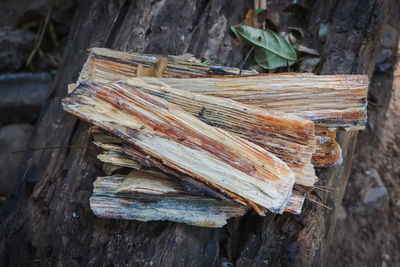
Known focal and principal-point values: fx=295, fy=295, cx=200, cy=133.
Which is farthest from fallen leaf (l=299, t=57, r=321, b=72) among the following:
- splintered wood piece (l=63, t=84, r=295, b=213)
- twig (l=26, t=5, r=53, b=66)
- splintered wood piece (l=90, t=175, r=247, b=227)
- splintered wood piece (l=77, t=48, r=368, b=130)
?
twig (l=26, t=5, r=53, b=66)

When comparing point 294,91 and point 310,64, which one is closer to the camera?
point 294,91

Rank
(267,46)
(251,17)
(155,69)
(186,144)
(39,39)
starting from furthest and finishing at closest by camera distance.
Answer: (39,39) → (251,17) → (267,46) → (155,69) → (186,144)

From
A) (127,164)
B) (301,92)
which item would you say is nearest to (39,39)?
(127,164)

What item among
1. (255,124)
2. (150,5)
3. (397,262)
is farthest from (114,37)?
(397,262)

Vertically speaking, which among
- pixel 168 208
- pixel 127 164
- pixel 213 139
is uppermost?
pixel 213 139

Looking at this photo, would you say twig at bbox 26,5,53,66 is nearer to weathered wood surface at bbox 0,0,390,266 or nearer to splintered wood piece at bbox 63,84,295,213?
weathered wood surface at bbox 0,0,390,266

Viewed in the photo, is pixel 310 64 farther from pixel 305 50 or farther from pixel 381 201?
pixel 381 201

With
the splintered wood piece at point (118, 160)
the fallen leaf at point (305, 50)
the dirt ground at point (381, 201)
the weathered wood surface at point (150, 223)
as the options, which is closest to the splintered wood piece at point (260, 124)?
the weathered wood surface at point (150, 223)
